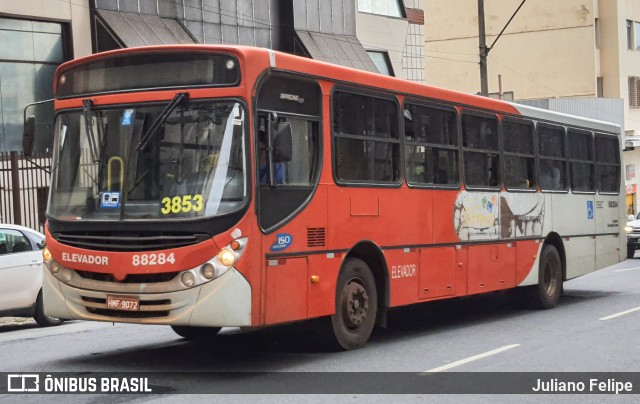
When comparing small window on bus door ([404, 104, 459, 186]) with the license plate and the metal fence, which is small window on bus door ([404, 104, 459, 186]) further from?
the metal fence

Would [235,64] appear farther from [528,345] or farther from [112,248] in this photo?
[528,345]

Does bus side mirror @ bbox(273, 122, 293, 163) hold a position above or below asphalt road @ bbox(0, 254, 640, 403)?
above

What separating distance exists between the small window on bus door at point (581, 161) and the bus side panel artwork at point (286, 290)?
8607mm

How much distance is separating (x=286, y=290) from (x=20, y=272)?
6.51 meters

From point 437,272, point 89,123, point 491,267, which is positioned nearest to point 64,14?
point 491,267

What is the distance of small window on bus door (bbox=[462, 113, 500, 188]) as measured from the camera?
1423 centimetres

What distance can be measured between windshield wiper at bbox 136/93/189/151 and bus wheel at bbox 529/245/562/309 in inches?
327

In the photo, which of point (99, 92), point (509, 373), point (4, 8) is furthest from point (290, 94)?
point (4, 8)

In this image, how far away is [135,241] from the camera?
9.67 meters

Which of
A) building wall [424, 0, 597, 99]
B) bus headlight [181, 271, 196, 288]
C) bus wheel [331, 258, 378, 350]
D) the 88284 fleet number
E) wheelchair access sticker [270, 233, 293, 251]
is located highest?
building wall [424, 0, 597, 99]

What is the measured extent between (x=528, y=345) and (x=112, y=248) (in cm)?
486

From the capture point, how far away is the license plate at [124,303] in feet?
31.7

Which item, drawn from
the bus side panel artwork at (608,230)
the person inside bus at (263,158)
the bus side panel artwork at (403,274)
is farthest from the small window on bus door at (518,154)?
the person inside bus at (263,158)

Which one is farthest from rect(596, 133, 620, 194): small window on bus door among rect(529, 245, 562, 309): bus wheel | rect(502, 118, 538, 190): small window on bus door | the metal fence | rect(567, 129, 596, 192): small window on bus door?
the metal fence
